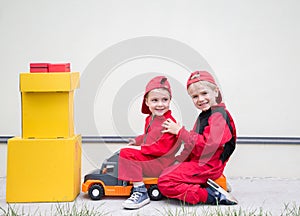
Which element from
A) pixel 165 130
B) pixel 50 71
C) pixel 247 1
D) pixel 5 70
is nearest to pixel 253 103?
pixel 247 1

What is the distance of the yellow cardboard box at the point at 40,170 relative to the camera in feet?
9.41

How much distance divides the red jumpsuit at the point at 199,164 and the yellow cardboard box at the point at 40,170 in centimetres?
51

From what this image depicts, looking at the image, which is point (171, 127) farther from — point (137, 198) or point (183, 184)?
point (137, 198)

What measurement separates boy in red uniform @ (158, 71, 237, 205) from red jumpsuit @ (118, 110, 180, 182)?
5 cm

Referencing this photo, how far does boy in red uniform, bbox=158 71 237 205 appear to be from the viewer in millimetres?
2805

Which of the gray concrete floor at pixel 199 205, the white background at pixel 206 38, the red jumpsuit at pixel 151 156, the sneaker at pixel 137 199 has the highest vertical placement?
the white background at pixel 206 38

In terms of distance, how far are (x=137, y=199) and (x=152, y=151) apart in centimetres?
27

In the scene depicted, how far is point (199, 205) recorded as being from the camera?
281 centimetres

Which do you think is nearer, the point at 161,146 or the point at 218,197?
the point at 218,197

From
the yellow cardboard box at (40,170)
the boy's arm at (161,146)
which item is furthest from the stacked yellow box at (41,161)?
the boy's arm at (161,146)

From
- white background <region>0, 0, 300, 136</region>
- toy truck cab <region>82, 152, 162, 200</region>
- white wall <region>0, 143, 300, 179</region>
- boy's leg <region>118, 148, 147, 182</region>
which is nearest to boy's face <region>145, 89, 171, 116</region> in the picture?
boy's leg <region>118, 148, 147, 182</region>

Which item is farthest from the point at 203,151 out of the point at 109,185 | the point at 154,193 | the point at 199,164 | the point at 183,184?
the point at 109,185

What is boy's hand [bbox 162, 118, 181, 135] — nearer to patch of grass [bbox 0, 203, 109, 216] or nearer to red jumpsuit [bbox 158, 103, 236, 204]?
red jumpsuit [bbox 158, 103, 236, 204]

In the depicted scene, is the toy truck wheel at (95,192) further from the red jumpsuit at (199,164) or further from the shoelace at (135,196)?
the red jumpsuit at (199,164)
